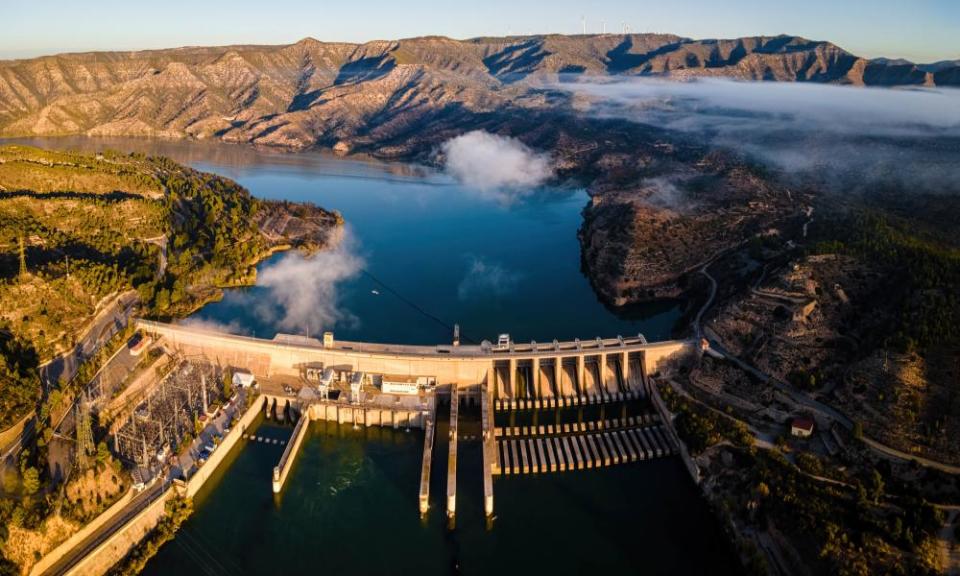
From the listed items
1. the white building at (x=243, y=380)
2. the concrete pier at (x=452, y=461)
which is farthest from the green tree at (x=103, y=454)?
the concrete pier at (x=452, y=461)

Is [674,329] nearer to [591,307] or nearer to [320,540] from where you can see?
[591,307]

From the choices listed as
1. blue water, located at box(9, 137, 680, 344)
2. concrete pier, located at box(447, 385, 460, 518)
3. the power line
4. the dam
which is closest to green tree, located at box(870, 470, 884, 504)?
the dam

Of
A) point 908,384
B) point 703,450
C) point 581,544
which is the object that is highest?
→ point 908,384

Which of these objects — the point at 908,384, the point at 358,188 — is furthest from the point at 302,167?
the point at 908,384

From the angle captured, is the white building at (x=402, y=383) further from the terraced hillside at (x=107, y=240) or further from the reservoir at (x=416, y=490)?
the terraced hillside at (x=107, y=240)

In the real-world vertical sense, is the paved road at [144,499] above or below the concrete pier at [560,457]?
above

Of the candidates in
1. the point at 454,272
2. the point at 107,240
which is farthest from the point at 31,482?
the point at 454,272

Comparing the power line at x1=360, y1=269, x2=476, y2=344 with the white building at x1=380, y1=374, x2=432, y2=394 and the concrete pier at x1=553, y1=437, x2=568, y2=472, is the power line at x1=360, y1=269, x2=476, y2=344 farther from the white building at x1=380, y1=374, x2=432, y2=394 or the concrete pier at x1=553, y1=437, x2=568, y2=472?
the concrete pier at x1=553, y1=437, x2=568, y2=472
